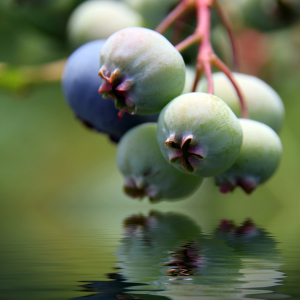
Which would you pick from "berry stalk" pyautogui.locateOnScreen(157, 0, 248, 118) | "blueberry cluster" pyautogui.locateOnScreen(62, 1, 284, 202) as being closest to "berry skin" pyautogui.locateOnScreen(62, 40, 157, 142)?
"blueberry cluster" pyautogui.locateOnScreen(62, 1, 284, 202)

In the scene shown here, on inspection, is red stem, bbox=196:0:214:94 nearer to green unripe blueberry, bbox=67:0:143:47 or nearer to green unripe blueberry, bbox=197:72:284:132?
green unripe blueberry, bbox=197:72:284:132

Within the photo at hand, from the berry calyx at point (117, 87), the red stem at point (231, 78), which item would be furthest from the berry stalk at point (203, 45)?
the berry calyx at point (117, 87)

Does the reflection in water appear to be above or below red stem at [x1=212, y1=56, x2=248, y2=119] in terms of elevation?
below

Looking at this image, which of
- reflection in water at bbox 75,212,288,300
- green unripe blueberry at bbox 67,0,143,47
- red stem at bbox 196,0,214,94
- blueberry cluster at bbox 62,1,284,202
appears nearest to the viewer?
reflection in water at bbox 75,212,288,300

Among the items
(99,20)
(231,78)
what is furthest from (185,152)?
(99,20)

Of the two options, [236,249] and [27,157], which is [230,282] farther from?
[27,157]

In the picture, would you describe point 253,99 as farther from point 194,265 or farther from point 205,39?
point 194,265

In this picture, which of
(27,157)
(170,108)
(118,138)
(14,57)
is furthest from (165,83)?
(27,157)
